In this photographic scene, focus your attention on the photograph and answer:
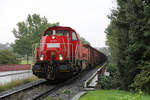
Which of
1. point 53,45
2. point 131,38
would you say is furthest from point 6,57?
point 131,38

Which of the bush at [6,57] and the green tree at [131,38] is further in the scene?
the bush at [6,57]

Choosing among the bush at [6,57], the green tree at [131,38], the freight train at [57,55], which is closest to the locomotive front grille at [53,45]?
the freight train at [57,55]

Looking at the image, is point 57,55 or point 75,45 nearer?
point 57,55

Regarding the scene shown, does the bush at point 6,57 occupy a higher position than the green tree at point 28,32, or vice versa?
the green tree at point 28,32

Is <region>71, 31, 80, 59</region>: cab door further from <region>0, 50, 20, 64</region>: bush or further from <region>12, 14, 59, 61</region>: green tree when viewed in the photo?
<region>0, 50, 20, 64</region>: bush

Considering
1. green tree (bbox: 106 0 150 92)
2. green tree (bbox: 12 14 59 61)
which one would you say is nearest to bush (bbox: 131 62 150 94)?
green tree (bbox: 106 0 150 92)

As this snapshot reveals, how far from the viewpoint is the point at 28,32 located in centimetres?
3130

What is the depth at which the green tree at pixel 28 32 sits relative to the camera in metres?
30.2

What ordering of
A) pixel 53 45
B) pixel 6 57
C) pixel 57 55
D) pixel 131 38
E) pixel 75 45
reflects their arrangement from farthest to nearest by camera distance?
pixel 6 57 < pixel 75 45 < pixel 53 45 < pixel 57 55 < pixel 131 38

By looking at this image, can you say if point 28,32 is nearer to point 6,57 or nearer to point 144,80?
point 6,57

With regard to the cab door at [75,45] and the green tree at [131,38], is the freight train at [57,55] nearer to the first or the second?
the cab door at [75,45]

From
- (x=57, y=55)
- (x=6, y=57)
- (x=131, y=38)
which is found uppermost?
(x=131, y=38)

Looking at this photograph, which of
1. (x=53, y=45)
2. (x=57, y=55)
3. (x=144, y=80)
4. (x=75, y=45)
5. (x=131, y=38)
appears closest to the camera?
(x=144, y=80)

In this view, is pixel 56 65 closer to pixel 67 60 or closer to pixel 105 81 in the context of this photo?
pixel 67 60
